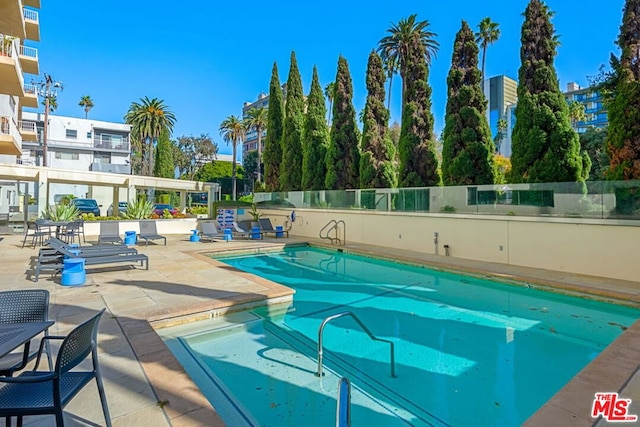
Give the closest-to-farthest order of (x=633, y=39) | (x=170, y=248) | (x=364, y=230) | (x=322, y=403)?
(x=322, y=403) → (x=633, y=39) → (x=170, y=248) → (x=364, y=230)

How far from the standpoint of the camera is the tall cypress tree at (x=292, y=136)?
23125 millimetres

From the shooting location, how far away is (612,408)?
291 cm

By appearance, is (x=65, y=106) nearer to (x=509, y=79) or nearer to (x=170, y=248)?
(x=170, y=248)

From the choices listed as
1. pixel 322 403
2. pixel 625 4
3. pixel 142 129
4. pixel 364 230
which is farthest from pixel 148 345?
pixel 142 129

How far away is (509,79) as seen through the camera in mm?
Result: 83625

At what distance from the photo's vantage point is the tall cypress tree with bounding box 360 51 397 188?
18.3 m

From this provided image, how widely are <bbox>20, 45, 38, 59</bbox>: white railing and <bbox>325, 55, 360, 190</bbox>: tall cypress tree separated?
15743 mm

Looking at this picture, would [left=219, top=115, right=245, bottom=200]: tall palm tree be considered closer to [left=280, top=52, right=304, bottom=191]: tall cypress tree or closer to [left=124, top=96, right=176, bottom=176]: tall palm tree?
[left=124, top=96, right=176, bottom=176]: tall palm tree

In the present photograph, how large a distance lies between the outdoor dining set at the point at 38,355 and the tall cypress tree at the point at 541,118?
12.5m

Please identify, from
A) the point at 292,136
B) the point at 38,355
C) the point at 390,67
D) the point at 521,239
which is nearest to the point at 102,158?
the point at 292,136

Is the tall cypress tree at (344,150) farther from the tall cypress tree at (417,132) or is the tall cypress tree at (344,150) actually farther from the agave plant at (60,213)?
the agave plant at (60,213)

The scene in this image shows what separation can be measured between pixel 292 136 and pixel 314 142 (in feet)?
7.49

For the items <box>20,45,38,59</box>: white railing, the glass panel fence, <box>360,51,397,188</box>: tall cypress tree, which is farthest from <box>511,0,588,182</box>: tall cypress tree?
<box>20,45,38,59</box>: white railing

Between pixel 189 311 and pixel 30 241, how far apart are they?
1199 cm
